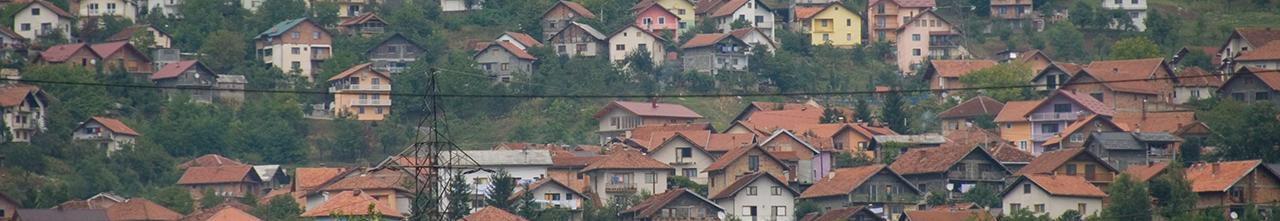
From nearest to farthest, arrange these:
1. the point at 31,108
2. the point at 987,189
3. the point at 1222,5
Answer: the point at 987,189, the point at 31,108, the point at 1222,5

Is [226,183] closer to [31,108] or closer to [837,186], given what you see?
[31,108]

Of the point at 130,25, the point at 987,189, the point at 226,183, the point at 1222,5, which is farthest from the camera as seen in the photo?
the point at 1222,5

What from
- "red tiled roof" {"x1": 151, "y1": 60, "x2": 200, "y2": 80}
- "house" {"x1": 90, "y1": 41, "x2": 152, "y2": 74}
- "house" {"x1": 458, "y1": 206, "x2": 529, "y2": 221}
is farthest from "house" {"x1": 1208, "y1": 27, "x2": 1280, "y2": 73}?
"house" {"x1": 90, "y1": 41, "x2": 152, "y2": 74}

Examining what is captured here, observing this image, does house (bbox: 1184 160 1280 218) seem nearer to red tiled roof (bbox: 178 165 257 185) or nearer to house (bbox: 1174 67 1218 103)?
house (bbox: 1174 67 1218 103)

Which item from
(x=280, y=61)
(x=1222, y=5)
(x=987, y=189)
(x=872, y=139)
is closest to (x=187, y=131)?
(x=280, y=61)

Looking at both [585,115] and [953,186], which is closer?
[953,186]

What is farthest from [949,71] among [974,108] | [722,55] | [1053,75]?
[722,55]

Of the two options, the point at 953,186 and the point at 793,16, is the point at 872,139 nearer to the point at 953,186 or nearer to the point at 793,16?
the point at 953,186
